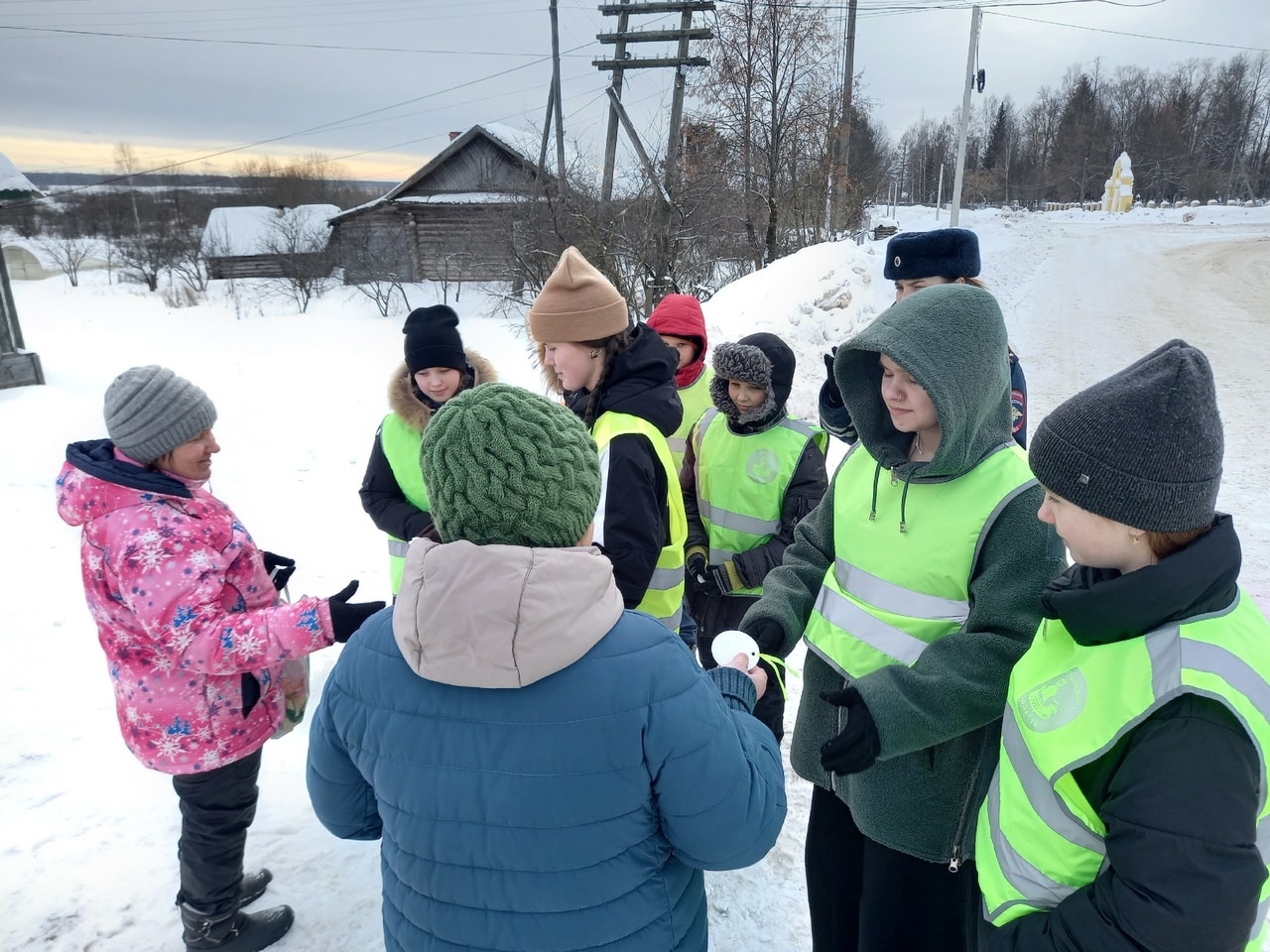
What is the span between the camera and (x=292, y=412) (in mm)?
9414

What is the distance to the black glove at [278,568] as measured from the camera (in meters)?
2.46

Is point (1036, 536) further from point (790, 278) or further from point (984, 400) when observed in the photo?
point (790, 278)

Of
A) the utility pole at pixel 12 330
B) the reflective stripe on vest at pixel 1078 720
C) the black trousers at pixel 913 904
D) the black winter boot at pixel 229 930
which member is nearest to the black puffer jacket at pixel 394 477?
the black winter boot at pixel 229 930

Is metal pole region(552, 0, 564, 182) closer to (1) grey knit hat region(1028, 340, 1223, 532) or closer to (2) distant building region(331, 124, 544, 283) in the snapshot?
(2) distant building region(331, 124, 544, 283)

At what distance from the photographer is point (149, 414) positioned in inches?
79.7

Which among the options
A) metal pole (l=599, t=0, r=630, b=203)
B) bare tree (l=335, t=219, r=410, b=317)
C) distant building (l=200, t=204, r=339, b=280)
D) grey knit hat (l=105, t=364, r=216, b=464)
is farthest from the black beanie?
distant building (l=200, t=204, r=339, b=280)

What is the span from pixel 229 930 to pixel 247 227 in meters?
41.6

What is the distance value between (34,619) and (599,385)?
175 inches

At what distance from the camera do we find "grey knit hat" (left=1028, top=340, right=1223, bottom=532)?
3.77ft

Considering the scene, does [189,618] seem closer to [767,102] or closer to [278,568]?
[278,568]

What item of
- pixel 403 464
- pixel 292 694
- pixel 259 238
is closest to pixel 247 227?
pixel 259 238

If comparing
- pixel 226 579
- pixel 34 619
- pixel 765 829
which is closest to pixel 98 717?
pixel 34 619

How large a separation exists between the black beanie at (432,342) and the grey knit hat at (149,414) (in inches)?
41.0

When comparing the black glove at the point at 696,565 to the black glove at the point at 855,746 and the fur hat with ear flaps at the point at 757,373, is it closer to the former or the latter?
the fur hat with ear flaps at the point at 757,373
